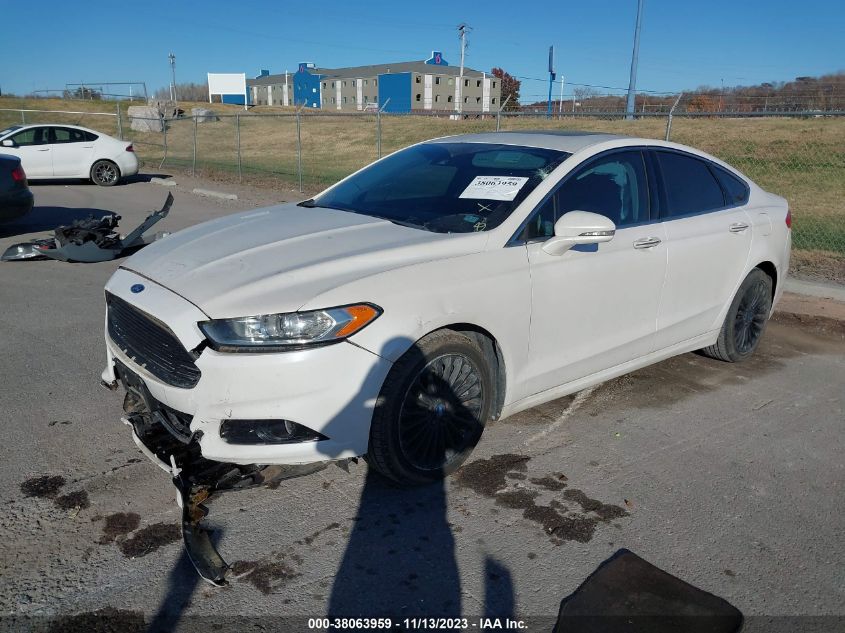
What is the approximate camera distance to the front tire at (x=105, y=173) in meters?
16.8

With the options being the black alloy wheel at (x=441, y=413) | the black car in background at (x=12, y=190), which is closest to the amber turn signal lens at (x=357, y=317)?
the black alloy wheel at (x=441, y=413)

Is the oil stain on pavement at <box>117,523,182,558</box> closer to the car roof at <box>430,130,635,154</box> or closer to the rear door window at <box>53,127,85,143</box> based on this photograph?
the car roof at <box>430,130,635,154</box>

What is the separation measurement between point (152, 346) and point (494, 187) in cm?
203

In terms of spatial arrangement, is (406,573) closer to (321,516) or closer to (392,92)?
(321,516)

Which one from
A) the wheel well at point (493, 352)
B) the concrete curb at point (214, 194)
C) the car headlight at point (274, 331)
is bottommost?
the concrete curb at point (214, 194)

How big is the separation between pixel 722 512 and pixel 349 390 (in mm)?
1909

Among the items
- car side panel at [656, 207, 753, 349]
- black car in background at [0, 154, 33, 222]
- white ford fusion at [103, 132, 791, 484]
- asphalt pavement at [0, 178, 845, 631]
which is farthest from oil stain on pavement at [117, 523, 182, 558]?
black car in background at [0, 154, 33, 222]

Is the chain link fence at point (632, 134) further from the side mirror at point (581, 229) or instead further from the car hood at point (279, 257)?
the car hood at point (279, 257)

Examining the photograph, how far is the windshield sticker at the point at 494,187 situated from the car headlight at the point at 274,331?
1371mm

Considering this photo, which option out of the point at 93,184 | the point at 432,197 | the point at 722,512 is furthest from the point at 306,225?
the point at 93,184

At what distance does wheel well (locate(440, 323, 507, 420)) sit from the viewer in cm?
351

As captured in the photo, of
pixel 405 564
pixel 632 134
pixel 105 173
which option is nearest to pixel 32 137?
pixel 105 173

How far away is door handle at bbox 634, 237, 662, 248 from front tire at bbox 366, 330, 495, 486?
1.37 m

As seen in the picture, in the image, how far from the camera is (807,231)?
11586 millimetres
